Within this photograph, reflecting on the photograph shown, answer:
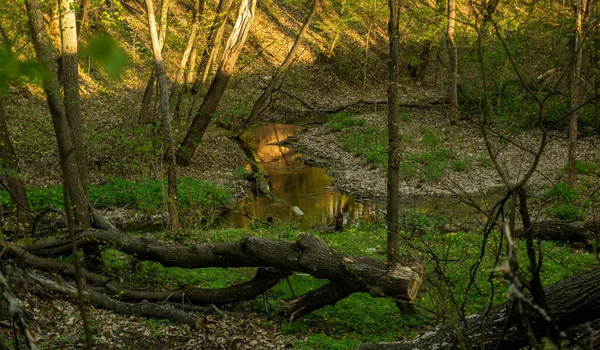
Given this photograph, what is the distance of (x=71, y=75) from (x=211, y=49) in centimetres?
936

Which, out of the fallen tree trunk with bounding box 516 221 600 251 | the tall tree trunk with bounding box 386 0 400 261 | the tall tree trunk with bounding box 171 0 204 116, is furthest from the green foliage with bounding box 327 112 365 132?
the tall tree trunk with bounding box 386 0 400 261

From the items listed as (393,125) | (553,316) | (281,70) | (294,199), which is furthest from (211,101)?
(553,316)

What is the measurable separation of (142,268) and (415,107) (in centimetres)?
1842

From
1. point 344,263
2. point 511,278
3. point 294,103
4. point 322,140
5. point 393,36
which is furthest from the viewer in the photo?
point 294,103

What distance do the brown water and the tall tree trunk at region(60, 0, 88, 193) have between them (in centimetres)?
479

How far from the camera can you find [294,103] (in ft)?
91.6

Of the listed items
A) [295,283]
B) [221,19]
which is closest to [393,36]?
[295,283]

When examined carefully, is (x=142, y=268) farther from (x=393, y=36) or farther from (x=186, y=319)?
(x=393, y=36)

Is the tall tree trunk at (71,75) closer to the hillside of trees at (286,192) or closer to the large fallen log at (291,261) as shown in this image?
the hillside of trees at (286,192)

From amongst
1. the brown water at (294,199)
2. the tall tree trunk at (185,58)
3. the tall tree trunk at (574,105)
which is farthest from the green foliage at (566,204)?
the tall tree trunk at (185,58)

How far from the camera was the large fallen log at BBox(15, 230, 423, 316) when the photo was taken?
6605mm

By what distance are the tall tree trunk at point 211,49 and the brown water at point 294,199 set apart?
332 centimetres

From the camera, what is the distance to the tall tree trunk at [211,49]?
55.2 feet

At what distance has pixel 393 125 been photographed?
24.8 ft
